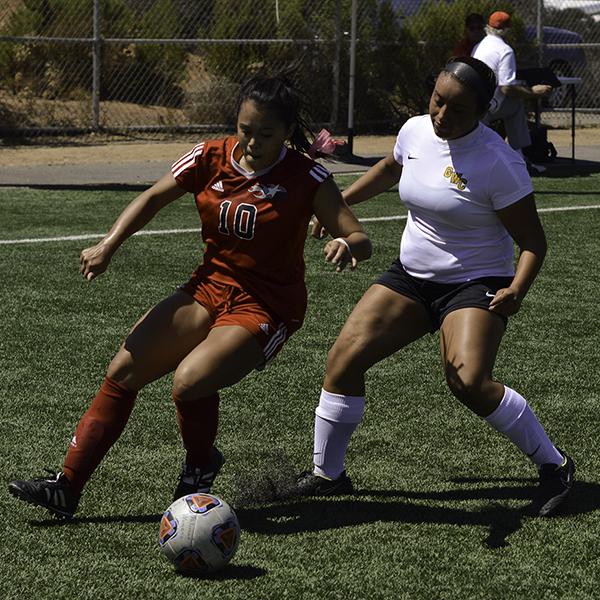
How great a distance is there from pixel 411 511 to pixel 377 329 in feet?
2.49

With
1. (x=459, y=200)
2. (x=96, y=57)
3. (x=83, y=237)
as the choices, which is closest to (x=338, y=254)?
(x=459, y=200)

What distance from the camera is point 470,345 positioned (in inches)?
191

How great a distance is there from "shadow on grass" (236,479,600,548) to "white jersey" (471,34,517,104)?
905 centimetres

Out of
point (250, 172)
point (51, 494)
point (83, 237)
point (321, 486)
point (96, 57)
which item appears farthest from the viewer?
point (96, 57)

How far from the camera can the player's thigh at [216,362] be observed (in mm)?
4668

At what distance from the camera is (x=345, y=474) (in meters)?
5.36

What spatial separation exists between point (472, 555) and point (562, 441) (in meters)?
1.52

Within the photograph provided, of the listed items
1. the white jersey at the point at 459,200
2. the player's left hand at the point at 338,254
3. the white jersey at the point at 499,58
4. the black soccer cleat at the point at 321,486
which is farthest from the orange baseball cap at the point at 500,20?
the player's left hand at the point at 338,254

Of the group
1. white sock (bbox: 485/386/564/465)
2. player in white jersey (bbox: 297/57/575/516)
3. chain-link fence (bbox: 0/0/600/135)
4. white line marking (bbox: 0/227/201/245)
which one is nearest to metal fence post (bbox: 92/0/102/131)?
chain-link fence (bbox: 0/0/600/135)

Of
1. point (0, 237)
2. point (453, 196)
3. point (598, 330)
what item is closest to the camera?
point (453, 196)

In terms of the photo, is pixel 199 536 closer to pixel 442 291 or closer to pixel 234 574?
pixel 234 574

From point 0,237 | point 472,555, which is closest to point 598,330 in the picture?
point 472,555

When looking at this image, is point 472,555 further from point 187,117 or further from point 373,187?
point 187,117

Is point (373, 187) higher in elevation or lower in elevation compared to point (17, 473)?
higher
